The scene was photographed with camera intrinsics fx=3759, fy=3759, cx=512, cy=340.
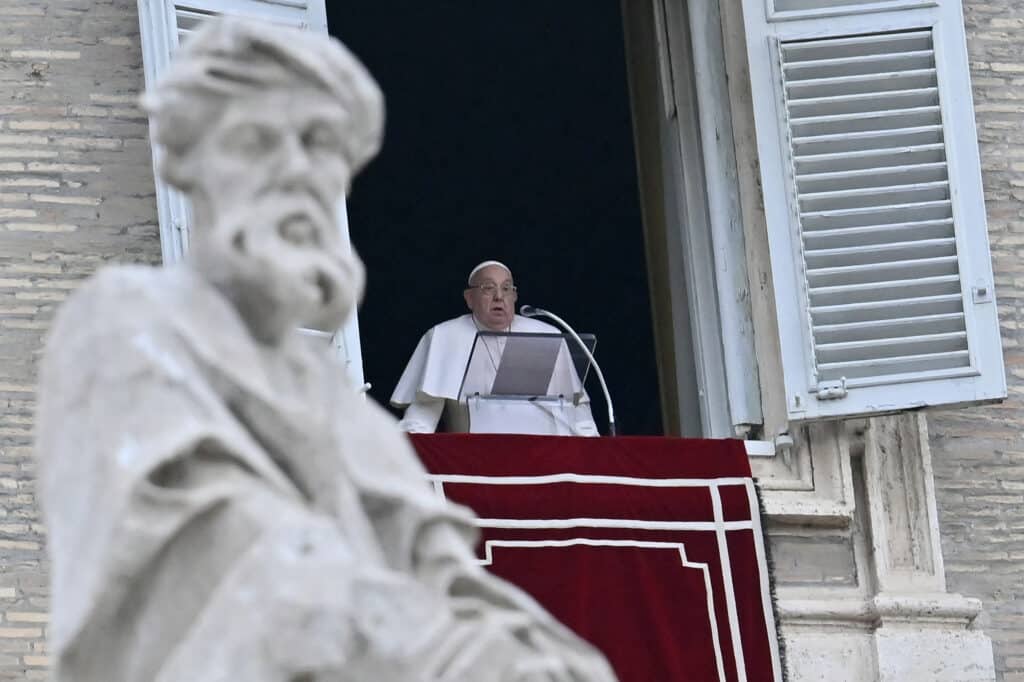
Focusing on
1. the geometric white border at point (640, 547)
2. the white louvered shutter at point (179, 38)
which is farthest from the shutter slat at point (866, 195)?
the white louvered shutter at point (179, 38)

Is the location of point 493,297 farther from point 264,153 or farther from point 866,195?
point 264,153

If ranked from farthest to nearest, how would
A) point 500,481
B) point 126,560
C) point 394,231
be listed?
point 394,231
point 500,481
point 126,560

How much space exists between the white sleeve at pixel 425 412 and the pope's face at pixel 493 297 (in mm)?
534

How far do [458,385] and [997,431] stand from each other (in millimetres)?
1720

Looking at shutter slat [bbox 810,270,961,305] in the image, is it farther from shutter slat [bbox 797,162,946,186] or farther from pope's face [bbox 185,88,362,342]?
pope's face [bbox 185,88,362,342]

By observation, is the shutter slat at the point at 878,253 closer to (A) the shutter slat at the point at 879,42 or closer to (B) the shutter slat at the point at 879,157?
(B) the shutter slat at the point at 879,157

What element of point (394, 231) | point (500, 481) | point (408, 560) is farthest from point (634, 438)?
point (408, 560)

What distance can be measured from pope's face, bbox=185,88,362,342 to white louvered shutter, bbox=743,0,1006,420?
6.99 meters

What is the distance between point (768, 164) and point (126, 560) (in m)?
7.42

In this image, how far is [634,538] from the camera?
10.9m

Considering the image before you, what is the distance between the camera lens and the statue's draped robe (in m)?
3.76

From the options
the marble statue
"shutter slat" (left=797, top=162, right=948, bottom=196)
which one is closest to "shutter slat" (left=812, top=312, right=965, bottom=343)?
"shutter slat" (left=797, top=162, right=948, bottom=196)

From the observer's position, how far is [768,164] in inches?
438

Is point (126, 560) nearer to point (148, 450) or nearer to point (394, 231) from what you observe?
point (148, 450)
